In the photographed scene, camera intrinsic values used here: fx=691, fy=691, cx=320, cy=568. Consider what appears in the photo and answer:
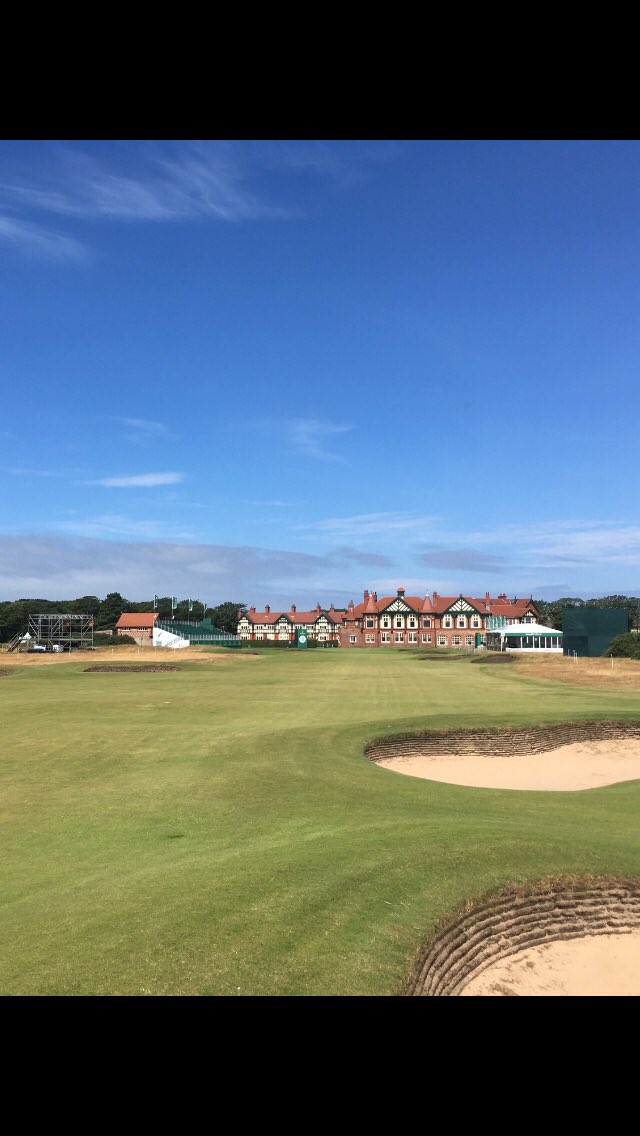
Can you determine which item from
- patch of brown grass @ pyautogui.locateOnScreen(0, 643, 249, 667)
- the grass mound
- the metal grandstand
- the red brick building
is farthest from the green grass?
the red brick building

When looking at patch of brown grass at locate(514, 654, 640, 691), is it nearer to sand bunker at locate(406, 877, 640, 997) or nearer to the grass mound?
the grass mound

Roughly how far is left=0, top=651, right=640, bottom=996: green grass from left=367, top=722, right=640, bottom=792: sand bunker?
1210 millimetres

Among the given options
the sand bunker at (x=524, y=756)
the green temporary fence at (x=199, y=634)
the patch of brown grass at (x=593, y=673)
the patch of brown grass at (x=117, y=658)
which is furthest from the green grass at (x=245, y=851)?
the green temporary fence at (x=199, y=634)

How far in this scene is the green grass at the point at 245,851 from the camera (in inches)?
334

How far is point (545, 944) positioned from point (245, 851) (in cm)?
530

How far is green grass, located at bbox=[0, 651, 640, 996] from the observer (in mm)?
8484

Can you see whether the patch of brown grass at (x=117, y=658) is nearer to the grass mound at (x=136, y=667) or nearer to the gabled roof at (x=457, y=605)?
the grass mound at (x=136, y=667)

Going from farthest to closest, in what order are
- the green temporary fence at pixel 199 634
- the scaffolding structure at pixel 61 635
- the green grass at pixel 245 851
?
1. the green temporary fence at pixel 199 634
2. the scaffolding structure at pixel 61 635
3. the green grass at pixel 245 851

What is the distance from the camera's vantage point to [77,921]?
31.1ft

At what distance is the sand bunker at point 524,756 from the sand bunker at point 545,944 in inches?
395
